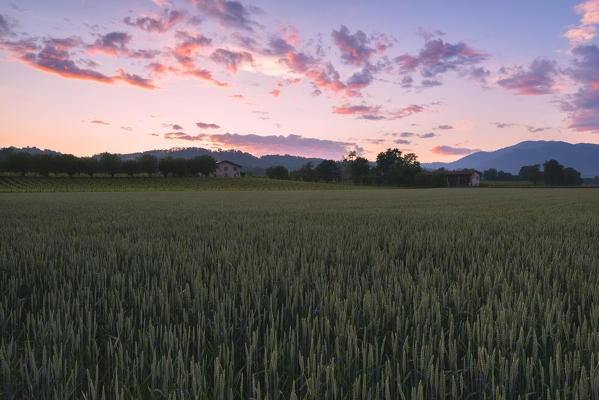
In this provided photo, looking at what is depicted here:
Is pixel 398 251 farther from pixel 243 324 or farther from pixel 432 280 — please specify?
pixel 243 324

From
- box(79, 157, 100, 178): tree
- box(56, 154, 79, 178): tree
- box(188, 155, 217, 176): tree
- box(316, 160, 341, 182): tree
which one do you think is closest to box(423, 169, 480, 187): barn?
box(316, 160, 341, 182): tree

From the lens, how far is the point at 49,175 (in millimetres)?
94188

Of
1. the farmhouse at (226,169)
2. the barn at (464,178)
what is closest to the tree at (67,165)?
the farmhouse at (226,169)

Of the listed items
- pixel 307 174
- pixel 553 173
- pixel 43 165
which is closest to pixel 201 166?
pixel 43 165

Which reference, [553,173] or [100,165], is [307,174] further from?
[553,173]

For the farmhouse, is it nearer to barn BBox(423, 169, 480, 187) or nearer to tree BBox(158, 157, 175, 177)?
tree BBox(158, 157, 175, 177)

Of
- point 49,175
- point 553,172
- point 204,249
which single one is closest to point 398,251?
point 204,249

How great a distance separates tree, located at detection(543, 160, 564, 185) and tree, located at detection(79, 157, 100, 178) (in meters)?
162

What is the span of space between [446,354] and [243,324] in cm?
103

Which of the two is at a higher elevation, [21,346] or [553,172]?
[553,172]

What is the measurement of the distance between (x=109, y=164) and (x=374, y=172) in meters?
111

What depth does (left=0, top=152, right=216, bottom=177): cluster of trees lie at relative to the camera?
91500 millimetres

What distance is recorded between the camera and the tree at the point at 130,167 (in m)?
102

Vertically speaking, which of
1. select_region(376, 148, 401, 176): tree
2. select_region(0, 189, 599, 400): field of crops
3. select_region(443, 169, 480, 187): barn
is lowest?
Answer: select_region(0, 189, 599, 400): field of crops
